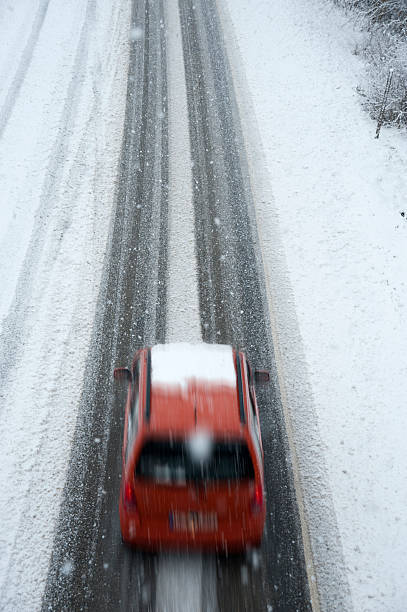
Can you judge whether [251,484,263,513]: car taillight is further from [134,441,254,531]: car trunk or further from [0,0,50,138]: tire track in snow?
[0,0,50,138]: tire track in snow

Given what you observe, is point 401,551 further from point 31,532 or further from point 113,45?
point 113,45

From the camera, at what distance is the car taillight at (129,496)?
508cm

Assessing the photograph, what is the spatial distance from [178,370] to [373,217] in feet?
25.6

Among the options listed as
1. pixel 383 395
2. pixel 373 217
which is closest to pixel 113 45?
pixel 373 217

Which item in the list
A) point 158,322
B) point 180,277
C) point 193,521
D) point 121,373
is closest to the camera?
point 193,521

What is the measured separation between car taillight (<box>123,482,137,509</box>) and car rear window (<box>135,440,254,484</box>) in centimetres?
20

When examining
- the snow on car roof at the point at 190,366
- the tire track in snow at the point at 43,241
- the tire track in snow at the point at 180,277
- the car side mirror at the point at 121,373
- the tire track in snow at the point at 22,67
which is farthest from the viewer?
the tire track in snow at the point at 22,67

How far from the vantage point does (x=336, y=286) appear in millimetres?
9898

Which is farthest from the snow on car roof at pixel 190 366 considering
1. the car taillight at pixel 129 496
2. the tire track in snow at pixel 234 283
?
the tire track in snow at pixel 234 283

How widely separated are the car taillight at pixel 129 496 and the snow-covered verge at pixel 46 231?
1.56 metres

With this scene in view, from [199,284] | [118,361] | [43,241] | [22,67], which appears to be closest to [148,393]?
[118,361]

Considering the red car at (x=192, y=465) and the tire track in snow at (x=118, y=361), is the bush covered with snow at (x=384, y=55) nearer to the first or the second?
the tire track in snow at (x=118, y=361)

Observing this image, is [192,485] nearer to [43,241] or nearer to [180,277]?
[180,277]

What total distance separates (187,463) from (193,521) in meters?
0.69
